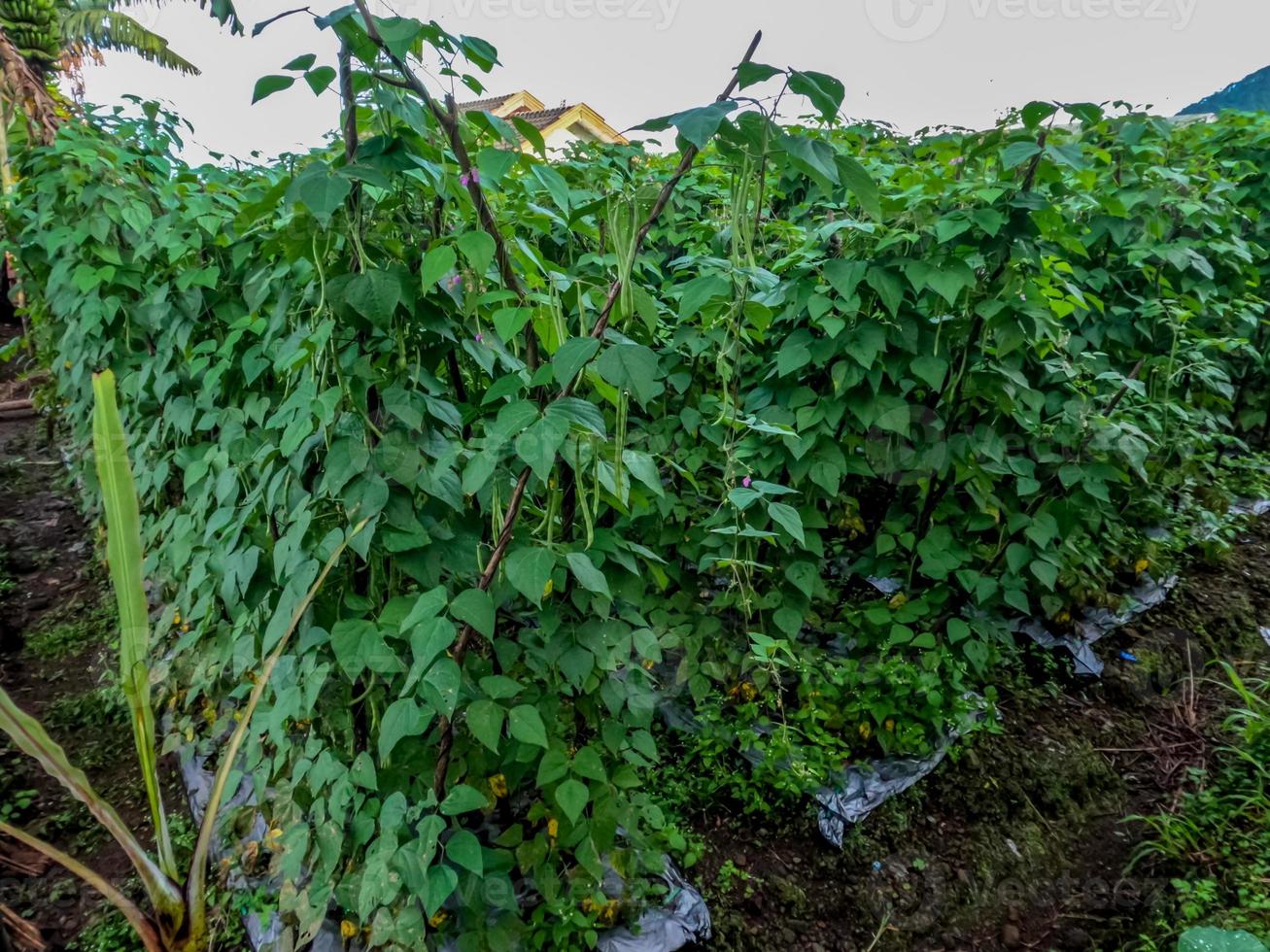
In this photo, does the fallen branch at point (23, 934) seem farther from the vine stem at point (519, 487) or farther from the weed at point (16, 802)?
the vine stem at point (519, 487)

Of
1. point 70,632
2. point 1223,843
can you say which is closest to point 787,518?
point 1223,843

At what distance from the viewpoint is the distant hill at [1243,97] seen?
388 cm

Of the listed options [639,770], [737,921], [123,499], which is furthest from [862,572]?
Result: [123,499]

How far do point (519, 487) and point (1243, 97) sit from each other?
505cm

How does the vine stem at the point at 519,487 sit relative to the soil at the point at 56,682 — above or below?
above

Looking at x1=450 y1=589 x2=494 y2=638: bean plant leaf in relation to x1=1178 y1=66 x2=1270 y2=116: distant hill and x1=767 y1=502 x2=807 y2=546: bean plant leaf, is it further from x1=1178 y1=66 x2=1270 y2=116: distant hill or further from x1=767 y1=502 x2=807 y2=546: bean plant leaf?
x1=1178 y1=66 x2=1270 y2=116: distant hill

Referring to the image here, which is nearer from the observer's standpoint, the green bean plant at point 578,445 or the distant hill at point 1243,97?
the green bean plant at point 578,445

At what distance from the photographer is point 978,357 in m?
1.78

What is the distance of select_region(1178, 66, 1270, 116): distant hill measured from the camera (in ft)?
12.7

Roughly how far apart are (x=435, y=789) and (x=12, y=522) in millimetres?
3171

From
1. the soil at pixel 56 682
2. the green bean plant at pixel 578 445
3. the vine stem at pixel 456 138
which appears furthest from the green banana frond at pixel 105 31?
the vine stem at pixel 456 138

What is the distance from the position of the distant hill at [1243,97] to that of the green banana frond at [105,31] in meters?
12.9

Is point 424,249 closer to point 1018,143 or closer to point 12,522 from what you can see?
point 1018,143

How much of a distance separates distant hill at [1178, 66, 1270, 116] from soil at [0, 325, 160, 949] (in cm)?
553
